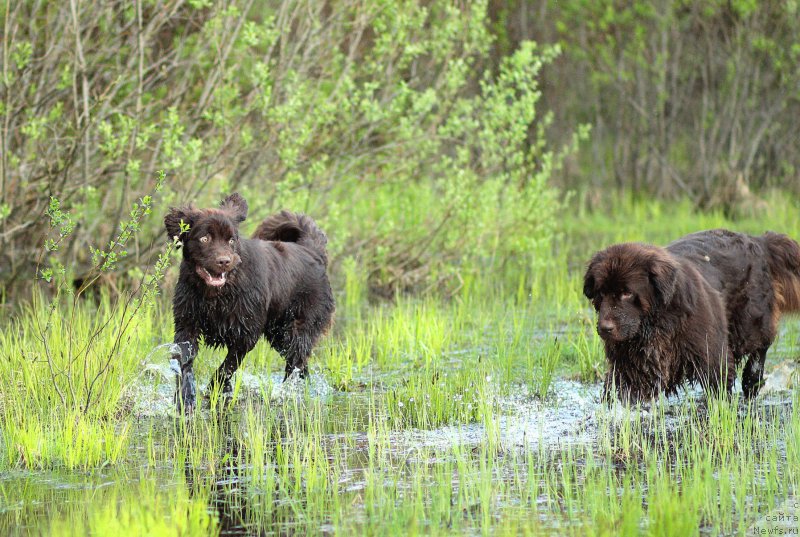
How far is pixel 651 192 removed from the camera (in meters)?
22.2

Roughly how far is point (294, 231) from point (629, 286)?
3.32 m

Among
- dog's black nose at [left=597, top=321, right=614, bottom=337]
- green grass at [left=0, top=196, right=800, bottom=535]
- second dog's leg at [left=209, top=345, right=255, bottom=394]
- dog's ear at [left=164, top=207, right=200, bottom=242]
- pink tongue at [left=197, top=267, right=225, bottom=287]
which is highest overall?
dog's ear at [left=164, top=207, right=200, bottom=242]

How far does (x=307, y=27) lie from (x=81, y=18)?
222cm

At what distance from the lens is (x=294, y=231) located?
939 cm

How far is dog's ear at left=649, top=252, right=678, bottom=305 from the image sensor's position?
692 cm

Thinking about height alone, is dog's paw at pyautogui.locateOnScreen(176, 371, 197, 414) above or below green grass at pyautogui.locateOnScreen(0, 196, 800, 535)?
above

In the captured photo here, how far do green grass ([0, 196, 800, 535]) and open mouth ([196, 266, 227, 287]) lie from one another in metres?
0.65

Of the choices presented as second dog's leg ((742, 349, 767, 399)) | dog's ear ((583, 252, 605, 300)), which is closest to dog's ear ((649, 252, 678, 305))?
dog's ear ((583, 252, 605, 300))

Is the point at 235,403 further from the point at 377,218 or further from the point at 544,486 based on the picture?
the point at 377,218

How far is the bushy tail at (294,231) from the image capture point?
9.32 metres

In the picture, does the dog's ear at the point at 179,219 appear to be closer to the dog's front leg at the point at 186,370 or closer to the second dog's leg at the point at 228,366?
the dog's front leg at the point at 186,370

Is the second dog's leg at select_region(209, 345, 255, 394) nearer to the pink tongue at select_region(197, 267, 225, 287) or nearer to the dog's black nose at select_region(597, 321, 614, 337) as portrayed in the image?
the pink tongue at select_region(197, 267, 225, 287)

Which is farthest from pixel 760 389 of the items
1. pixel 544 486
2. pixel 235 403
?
pixel 235 403

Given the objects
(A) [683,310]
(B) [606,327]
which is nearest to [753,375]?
(A) [683,310]
